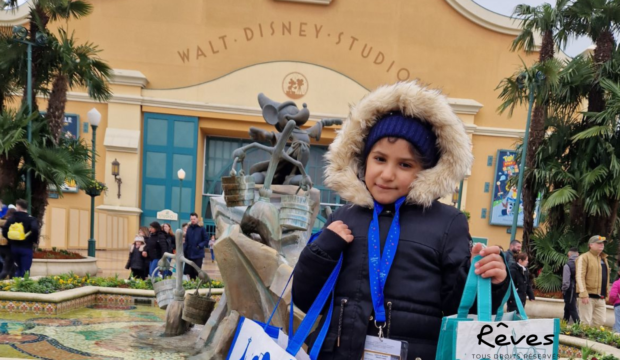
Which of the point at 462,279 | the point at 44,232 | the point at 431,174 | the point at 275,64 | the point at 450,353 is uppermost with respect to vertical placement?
the point at 275,64

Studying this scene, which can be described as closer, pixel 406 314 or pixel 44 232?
pixel 406 314

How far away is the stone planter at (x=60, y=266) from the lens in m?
10.8

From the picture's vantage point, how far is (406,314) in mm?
1733

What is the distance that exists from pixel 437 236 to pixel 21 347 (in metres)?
5.13

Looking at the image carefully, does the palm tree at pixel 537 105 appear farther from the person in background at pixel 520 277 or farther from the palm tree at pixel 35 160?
the palm tree at pixel 35 160

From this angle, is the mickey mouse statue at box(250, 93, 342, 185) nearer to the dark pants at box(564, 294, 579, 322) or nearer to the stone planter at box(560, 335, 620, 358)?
the stone planter at box(560, 335, 620, 358)

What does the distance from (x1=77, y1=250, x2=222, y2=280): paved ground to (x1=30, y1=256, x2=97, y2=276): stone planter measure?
1.07 m

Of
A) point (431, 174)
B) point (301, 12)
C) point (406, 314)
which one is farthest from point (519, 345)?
point (301, 12)

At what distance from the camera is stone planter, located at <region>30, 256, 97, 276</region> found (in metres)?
10.8

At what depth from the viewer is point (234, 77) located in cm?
2155

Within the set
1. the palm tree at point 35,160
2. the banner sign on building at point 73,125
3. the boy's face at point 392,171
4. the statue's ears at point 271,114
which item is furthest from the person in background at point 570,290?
the banner sign on building at point 73,125

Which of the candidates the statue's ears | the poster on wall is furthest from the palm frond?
the poster on wall

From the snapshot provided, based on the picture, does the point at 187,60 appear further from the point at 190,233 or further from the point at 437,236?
the point at 437,236

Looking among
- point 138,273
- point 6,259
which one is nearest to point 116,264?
point 138,273
